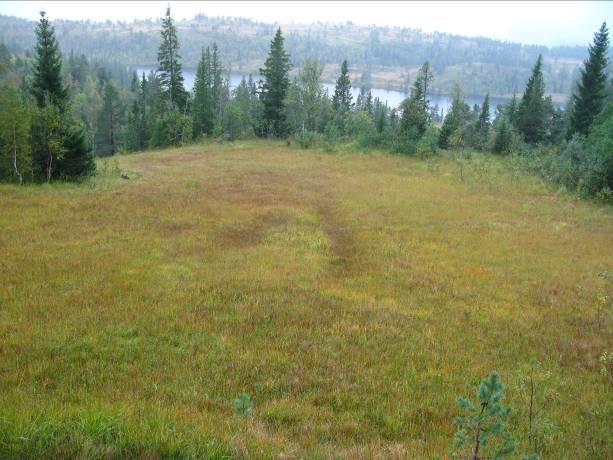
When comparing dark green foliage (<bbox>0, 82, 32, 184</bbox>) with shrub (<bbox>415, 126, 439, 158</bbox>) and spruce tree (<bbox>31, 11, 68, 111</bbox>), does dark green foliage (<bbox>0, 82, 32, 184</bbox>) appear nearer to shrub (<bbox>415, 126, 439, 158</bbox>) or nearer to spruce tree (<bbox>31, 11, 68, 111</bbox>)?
spruce tree (<bbox>31, 11, 68, 111</bbox>)

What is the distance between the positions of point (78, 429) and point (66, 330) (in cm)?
545

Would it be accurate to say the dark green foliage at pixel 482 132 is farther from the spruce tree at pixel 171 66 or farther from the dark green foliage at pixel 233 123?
the spruce tree at pixel 171 66

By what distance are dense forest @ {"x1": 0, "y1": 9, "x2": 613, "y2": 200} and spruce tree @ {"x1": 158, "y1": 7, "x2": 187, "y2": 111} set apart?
0.47 ft

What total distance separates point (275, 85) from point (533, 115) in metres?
37.7

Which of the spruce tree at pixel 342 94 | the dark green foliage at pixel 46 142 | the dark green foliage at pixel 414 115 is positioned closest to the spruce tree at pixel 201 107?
the spruce tree at pixel 342 94

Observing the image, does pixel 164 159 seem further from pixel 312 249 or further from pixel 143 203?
pixel 312 249

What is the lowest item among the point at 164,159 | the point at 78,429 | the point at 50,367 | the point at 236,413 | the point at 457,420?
the point at 164,159

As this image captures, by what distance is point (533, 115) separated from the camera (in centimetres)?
6531

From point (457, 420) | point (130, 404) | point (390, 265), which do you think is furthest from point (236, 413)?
point (390, 265)

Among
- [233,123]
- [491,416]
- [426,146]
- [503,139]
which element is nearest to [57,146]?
[491,416]

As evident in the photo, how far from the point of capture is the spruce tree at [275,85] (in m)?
65.4

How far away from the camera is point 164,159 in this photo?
46.5 metres

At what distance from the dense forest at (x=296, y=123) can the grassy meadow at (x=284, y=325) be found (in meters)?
4.86

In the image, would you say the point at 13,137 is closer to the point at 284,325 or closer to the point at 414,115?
the point at 284,325
